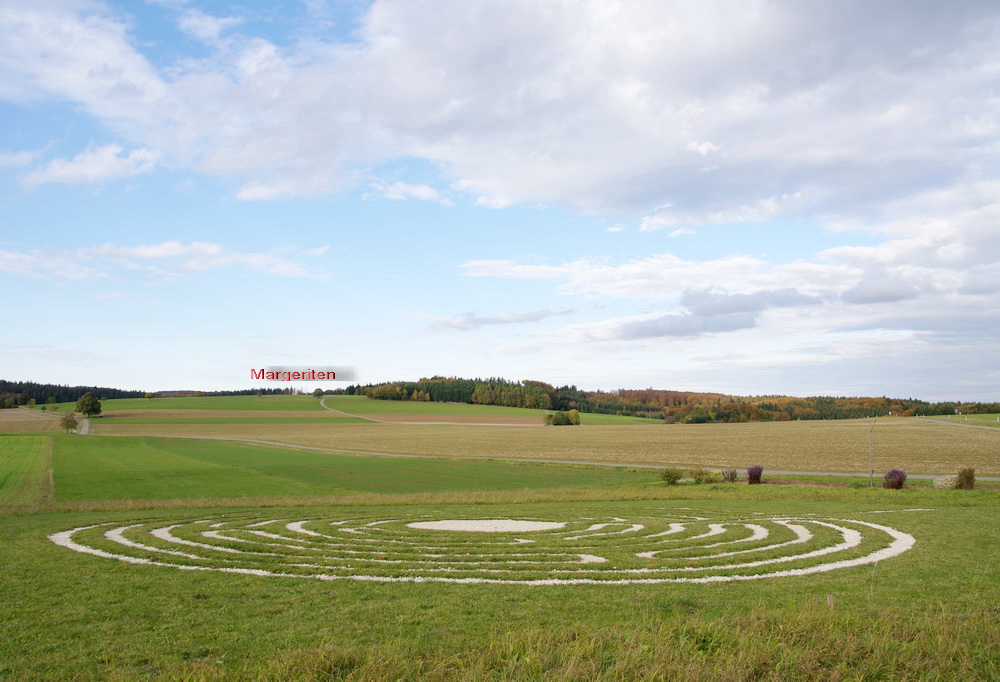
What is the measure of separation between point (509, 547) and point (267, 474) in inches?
1737

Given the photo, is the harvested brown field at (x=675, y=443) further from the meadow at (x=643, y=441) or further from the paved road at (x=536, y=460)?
the paved road at (x=536, y=460)

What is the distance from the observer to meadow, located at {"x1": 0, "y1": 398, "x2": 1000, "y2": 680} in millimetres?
7699

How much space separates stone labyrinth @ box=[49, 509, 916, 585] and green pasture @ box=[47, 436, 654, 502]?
22028mm

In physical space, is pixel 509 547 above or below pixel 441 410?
above

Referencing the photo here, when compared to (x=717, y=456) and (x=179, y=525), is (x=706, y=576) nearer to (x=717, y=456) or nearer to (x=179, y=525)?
(x=179, y=525)

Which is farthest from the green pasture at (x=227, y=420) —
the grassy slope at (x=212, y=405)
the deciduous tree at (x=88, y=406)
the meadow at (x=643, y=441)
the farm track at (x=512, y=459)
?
the farm track at (x=512, y=459)

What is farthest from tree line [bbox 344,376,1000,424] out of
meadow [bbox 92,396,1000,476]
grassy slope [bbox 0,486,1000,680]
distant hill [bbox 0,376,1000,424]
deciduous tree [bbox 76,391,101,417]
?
grassy slope [bbox 0,486,1000,680]

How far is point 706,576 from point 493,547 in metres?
6.18

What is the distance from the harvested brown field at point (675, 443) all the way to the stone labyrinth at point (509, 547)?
43.1 m

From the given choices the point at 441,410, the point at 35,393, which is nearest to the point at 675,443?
the point at 441,410

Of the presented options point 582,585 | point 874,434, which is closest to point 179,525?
point 582,585

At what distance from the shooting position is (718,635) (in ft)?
27.3

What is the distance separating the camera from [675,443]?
85812mm

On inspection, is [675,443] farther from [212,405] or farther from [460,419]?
[212,405]
